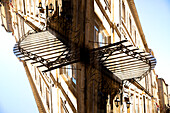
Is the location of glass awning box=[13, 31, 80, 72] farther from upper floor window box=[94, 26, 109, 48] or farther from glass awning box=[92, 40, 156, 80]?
upper floor window box=[94, 26, 109, 48]

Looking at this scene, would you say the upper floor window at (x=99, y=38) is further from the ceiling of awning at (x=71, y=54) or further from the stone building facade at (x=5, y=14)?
the stone building facade at (x=5, y=14)

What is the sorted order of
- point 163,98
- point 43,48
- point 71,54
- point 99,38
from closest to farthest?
point 71,54 < point 43,48 < point 99,38 < point 163,98

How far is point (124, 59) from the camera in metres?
7.66

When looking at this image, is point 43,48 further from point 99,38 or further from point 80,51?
point 99,38

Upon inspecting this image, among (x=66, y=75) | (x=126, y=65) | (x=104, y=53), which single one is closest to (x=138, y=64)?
(x=126, y=65)

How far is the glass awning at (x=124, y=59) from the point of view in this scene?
7.05m

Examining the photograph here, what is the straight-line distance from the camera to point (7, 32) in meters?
9.53

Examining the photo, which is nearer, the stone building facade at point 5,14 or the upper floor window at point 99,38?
the upper floor window at point 99,38

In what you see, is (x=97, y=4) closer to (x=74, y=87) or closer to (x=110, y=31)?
(x=110, y=31)

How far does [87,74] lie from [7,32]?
3.67 m

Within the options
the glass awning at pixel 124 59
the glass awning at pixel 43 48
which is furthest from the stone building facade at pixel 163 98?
Answer: the glass awning at pixel 43 48

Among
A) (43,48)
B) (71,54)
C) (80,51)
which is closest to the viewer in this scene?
(71,54)

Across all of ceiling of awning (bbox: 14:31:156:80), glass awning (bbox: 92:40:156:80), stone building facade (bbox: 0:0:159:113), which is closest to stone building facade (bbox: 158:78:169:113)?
stone building facade (bbox: 0:0:159:113)

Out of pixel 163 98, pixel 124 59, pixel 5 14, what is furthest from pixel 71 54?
pixel 163 98
